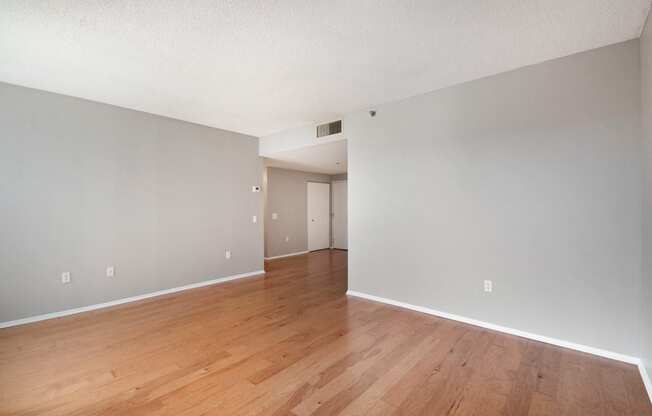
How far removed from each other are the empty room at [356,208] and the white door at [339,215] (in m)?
3.93

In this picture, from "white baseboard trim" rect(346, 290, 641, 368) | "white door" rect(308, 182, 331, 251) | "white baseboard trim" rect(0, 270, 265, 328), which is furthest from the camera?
"white door" rect(308, 182, 331, 251)

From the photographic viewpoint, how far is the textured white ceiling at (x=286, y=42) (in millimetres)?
1905

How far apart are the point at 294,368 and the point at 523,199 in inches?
99.8

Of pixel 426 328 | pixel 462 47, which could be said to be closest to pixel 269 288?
pixel 426 328

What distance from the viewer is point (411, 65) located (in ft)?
8.75

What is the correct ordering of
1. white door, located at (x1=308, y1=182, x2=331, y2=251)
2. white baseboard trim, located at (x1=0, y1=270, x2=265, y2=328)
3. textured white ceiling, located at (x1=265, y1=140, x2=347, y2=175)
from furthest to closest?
white door, located at (x1=308, y1=182, x2=331, y2=251)
textured white ceiling, located at (x1=265, y1=140, x2=347, y2=175)
white baseboard trim, located at (x1=0, y1=270, x2=265, y2=328)

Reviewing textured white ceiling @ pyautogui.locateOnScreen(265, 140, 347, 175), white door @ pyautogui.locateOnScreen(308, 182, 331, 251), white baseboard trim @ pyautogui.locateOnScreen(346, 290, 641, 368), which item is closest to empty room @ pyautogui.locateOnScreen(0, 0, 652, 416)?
white baseboard trim @ pyautogui.locateOnScreen(346, 290, 641, 368)

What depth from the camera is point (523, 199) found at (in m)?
2.69

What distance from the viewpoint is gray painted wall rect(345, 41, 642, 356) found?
229 centimetres

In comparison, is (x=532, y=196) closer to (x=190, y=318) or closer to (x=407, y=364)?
(x=407, y=364)

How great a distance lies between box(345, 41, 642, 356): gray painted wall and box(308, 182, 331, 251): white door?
13.7 ft

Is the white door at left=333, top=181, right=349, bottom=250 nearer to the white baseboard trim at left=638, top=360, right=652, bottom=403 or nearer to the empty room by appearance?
the empty room

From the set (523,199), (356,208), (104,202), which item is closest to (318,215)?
(356,208)

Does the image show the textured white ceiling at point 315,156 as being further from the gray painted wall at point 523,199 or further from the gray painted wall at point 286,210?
the gray painted wall at point 523,199
